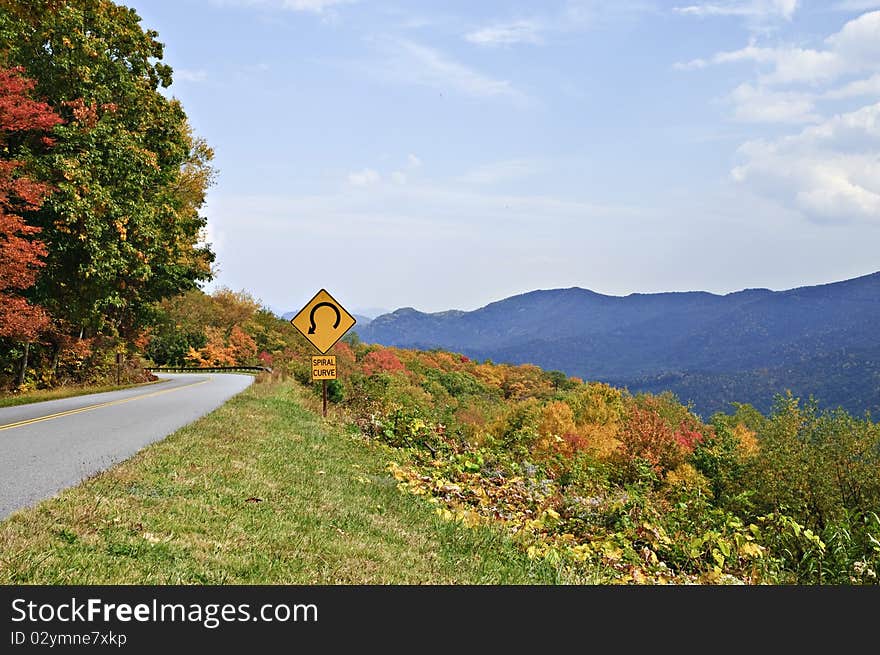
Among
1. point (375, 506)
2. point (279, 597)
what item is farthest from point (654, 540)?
point (279, 597)

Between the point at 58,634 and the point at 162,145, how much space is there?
2280 centimetres

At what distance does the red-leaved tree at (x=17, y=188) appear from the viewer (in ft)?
56.1

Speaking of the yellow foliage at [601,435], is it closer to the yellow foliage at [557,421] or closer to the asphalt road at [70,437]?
the yellow foliage at [557,421]

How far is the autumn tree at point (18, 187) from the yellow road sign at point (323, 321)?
7157 millimetres

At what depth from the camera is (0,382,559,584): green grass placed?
5.11m

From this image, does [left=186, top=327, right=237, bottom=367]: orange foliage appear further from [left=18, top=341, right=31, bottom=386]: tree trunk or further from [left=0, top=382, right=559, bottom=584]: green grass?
[left=0, top=382, right=559, bottom=584]: green grass

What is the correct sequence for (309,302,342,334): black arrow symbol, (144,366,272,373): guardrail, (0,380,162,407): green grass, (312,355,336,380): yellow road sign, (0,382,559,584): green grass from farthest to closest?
(144,366,272,373): guardrail
(0,380,162,407): green grass
(312,355,336,380): yellow road sign
(309,302,342,334): black arrow symbol
(0,382,559,584): green grass

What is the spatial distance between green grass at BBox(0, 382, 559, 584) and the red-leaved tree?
10.1 metres

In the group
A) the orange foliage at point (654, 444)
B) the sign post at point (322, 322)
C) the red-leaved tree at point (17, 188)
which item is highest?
the red-leaved tree at point (17, 188)

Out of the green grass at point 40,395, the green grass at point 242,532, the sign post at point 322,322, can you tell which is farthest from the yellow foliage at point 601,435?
the green grass at point 242,532

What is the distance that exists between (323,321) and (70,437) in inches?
250

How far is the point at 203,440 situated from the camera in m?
11.7

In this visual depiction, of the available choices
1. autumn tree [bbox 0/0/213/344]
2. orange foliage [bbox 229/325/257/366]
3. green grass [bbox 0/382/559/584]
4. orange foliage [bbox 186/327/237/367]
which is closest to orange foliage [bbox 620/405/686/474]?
autumn tree [bbox 0/0/213/344]

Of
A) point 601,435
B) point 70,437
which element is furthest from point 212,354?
point 70,437
